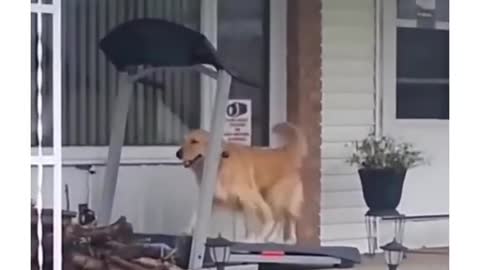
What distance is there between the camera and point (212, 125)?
6.93m

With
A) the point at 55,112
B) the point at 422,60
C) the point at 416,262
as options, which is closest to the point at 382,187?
the point at 416,262

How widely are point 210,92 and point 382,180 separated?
54.0 inches

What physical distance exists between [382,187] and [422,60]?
124cm

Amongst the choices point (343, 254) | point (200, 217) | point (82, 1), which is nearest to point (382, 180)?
point (343, 254)

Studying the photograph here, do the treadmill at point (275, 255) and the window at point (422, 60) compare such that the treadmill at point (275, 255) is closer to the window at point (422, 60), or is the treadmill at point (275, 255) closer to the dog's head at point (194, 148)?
the dog's head at point (194, 148)

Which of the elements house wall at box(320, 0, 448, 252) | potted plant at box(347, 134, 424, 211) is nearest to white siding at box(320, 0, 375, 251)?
house wall at box(320, 0, 448, 252)

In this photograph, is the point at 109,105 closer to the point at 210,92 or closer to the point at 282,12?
the point at 210,92

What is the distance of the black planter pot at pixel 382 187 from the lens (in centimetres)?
809

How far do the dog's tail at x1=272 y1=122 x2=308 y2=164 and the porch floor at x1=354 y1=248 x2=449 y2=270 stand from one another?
836 millimetres

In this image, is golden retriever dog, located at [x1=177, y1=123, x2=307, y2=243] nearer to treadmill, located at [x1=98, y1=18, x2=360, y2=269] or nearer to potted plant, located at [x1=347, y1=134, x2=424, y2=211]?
treadmill, located at [x1=98, y1=18, x2=360, y2=269]

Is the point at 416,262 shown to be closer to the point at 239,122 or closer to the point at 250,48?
the point at 239,122

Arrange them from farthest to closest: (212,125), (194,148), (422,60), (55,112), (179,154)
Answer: (422,60), (179,154), (194,148), (212,125), (55,112)

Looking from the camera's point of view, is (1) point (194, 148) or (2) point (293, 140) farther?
(2) point (293, 140)

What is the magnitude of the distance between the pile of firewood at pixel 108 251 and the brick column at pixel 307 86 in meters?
1.69
